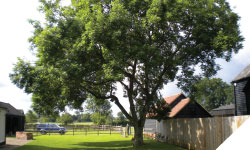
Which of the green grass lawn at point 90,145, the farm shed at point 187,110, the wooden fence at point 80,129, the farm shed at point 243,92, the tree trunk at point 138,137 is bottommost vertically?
the wooden fence at point 80,129

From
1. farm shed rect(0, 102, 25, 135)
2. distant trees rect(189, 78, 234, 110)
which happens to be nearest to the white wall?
farm shed rect(0, 102, 25, 135)

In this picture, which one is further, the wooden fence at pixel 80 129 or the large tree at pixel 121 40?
the wooden fence at pixel 80 129

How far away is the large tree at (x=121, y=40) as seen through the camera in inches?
595

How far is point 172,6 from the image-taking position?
1545 cm

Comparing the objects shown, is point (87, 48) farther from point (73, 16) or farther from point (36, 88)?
point (36, 88)

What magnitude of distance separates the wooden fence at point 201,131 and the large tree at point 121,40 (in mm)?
3962

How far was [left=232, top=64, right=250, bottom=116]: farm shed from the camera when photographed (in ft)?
68.1

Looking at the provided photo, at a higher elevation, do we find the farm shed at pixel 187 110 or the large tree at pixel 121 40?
the large tree at pixel 121 40

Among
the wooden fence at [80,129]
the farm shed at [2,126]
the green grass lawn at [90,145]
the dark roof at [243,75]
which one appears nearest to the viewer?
the green grass lawn at [90,145]

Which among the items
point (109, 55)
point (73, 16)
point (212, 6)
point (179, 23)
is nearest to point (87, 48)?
point (109, 55)

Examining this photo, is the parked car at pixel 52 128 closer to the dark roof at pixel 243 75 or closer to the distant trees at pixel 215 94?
the dark roof at pixel 243 75

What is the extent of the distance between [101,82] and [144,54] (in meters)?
5.66

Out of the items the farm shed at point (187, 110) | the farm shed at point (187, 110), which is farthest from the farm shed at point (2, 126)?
the farm shed at point (187, 110)

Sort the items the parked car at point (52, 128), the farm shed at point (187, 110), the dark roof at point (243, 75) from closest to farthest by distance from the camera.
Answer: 1. the dark roof at point (243, 75)
2. the farm shed at point (187, 110)
3. the parked car at point (52, 128)
